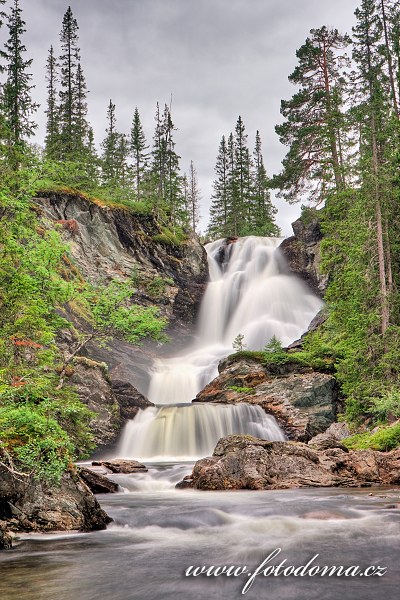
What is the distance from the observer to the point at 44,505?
22.7 ft

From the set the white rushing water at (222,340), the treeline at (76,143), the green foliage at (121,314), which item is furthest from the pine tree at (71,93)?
the green foliage at (121,314)

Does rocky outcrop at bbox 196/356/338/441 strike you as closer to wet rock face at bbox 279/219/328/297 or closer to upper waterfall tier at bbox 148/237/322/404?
upper waterfall tier at bbox 148/237/322/404

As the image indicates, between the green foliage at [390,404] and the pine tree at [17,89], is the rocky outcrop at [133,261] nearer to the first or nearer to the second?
the pine tree at [17,89]

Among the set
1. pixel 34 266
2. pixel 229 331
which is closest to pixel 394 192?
pixel 34 266

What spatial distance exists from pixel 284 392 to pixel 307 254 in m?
17.5

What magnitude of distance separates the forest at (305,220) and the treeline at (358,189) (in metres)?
0.07

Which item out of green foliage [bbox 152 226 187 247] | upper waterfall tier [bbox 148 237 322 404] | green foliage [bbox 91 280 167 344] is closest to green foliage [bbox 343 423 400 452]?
green foliage [bbox 91 280 167 344]

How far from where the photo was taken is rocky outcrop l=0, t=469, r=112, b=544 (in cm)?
664

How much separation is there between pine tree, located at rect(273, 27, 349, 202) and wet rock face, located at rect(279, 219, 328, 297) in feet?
16.3

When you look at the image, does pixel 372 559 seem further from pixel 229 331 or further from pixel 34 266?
pixel 229 331

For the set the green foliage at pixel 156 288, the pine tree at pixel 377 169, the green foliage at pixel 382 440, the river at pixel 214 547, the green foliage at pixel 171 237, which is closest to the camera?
the river at pixel 214 547

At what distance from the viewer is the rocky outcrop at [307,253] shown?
111 feet

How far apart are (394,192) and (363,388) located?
7991 millimetres

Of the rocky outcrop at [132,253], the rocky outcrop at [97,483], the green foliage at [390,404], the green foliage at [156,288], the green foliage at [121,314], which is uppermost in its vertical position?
the rocky outcrop at [132,253]
